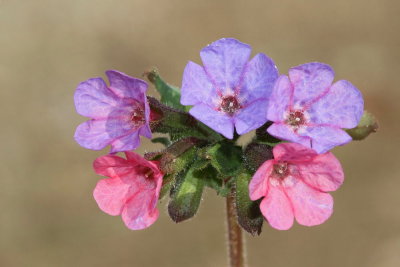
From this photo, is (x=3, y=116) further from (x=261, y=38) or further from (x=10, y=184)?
(x=261, y=38)

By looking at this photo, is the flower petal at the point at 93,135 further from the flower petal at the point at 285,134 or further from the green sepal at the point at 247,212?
the flower petal at the point at 285,134

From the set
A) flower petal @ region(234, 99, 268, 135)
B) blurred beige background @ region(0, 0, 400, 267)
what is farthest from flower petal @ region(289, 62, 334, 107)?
blurred beige background @ region(0, 0, 400, 267)

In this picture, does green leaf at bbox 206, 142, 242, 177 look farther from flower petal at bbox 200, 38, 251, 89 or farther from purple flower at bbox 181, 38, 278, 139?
flower petal at bbox 200, 38, 251, 89

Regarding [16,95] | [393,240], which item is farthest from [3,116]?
[393,240]

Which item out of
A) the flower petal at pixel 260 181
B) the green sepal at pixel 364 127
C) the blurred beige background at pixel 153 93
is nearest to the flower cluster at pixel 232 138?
the flower petal at pixel 260 181

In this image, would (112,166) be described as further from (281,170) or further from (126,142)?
(281,170)

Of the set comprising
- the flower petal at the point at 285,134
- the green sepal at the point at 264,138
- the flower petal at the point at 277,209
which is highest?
the green sepal at the point at 264,138

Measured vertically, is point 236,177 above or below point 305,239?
below
